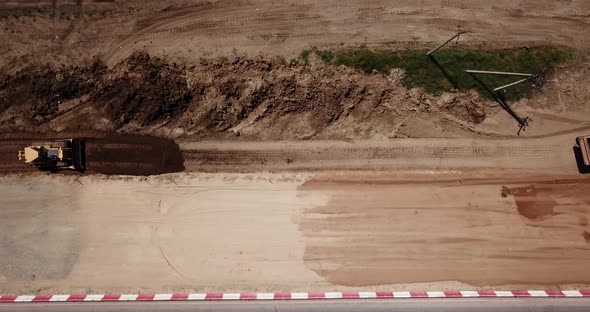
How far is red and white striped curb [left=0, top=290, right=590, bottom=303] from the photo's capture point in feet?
48.8

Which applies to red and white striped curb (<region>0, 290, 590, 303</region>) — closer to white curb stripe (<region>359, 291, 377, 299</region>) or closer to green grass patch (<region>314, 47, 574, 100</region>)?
white curb stripe (<region>359, 291, 377, 299</region>)

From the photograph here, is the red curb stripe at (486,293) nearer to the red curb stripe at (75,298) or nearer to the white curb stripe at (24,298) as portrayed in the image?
the red curb stripe at (75,298)

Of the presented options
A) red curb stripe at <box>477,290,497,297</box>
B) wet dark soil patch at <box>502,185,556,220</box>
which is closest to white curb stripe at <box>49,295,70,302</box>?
red curb stripe at <box>477,290,497,297</box>

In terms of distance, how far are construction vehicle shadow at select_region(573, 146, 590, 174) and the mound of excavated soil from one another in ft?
7.27

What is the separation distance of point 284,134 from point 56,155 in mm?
7878

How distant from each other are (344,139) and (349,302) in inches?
219

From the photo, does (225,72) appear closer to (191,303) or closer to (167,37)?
(167,37)

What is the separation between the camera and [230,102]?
15688 mm

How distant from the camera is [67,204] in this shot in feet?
51.0

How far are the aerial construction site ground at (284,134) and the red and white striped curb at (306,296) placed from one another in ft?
1.42

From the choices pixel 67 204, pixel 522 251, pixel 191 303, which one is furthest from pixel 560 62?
pixel 67 204

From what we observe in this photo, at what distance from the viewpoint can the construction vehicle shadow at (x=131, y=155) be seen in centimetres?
1574

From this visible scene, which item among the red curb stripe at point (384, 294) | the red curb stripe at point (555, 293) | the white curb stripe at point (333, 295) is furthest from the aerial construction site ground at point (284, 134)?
the red curb stripe at point (384, 294)

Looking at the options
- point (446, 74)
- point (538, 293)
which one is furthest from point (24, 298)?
point (538, 293)
